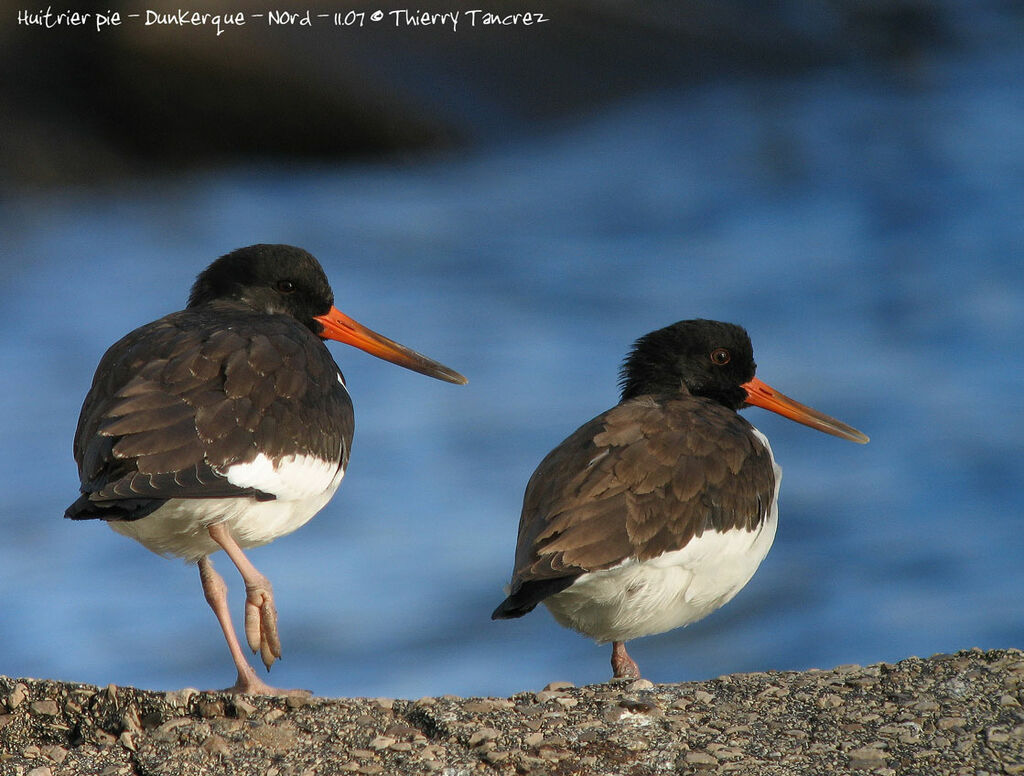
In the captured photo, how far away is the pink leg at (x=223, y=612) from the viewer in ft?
17.1

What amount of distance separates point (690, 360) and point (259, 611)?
2804 mm

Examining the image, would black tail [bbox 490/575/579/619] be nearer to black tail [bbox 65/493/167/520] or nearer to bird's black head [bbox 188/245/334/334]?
black tail [bbox 65/493/167/520]

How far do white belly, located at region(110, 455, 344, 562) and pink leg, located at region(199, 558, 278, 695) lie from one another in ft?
0.44

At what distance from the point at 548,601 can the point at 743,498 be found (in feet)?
3.53

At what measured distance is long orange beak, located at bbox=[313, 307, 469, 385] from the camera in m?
6.80

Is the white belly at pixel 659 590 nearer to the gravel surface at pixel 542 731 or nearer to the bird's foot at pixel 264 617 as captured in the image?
the gravel surface at pixel 542 731

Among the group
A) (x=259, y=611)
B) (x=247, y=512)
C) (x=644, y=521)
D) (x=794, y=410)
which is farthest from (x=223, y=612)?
(x=794, y=410)

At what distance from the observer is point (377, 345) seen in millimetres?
7008

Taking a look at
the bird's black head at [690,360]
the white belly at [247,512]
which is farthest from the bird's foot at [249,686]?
the bird's black head at [690,360]

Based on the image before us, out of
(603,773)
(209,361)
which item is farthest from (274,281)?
(603,773)

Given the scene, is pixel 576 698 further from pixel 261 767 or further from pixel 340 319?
pixel 340 319

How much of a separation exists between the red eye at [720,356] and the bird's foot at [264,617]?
9.38 feet

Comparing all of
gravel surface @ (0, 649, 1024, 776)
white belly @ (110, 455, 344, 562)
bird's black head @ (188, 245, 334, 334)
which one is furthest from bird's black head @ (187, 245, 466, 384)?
gravel surface @ (0, 649, 1024, 776)

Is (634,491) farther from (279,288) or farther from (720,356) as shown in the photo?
(279,288)
